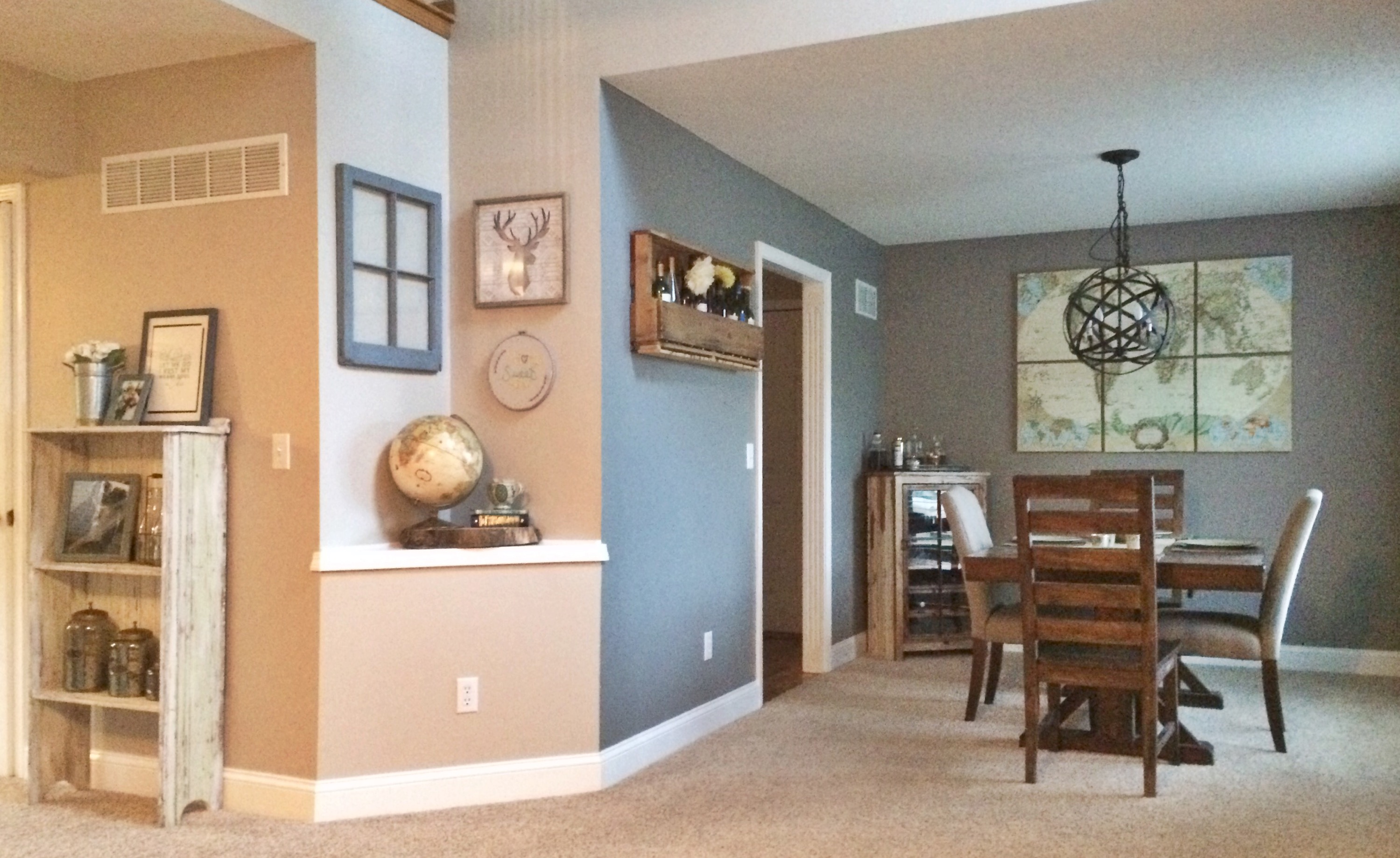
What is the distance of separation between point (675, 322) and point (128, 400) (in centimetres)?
174

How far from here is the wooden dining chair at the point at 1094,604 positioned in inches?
134

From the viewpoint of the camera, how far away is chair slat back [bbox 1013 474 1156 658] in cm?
338

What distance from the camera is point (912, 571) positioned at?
230 inches

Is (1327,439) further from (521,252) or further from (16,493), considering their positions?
(16,493)

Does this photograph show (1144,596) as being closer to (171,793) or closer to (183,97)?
(171,793)

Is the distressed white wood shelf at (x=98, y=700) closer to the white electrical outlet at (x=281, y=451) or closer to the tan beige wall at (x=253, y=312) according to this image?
the tan beige wall at (x=253, y=312)

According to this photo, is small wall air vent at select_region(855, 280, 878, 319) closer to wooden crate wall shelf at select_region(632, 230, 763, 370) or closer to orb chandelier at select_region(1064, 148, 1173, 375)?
orb chandelier at select_region(1064, 148, 1173, 375)

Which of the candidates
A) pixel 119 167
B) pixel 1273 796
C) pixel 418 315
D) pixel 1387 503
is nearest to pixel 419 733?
pixel 418 315

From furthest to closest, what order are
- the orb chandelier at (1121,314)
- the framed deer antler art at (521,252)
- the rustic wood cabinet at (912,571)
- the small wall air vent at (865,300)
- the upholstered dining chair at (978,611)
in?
the small wall air vent at (865,300)
the rustic wood cabinet at (912,571)
the orb chandelier at (1121,314)
the upholstered dining chair at (978,611)
the framed deer antler art at (521,252)

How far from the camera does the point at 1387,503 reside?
5.44 meters

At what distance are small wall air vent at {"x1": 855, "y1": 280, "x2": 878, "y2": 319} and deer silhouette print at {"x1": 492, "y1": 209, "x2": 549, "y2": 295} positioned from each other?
2720 millimetres

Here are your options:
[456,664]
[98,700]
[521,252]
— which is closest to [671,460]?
[521,252]

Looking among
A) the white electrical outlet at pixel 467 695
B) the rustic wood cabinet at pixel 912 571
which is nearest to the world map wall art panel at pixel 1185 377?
the rustic wood cabinet at pixel 912 571

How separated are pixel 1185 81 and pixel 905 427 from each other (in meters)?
3.02
